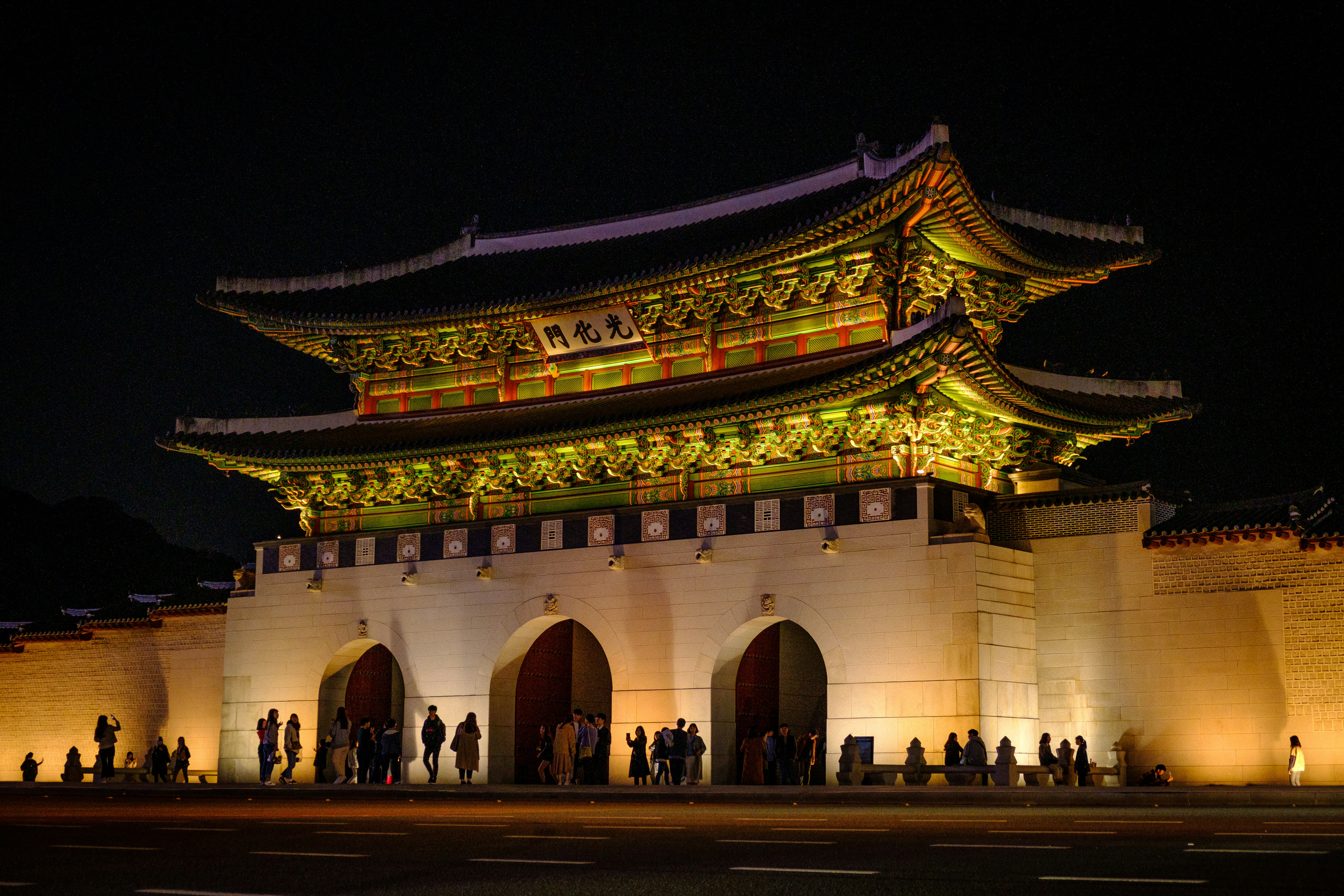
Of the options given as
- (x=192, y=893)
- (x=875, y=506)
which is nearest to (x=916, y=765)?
(x=875, y=506)

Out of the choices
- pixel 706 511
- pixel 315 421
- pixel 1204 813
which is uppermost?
pixel 315 421

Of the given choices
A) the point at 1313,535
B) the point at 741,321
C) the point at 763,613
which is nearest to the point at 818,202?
the point at 741,321

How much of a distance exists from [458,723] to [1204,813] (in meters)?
16.6

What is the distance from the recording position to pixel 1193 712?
23.8 meters

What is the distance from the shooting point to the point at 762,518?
26.7 meters

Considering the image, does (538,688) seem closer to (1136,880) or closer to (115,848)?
(115,848)

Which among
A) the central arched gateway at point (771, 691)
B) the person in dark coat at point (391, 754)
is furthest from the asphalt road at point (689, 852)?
the person in dark coat at point (391, 754)

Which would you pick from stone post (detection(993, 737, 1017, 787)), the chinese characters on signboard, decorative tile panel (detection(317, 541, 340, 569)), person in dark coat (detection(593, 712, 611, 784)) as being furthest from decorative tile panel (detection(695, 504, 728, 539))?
decorative tile panel (detection(317, 541, 340, 569))

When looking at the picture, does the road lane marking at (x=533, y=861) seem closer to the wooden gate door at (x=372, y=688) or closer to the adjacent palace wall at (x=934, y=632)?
the adjacent palace wall at (x=934, y=632)

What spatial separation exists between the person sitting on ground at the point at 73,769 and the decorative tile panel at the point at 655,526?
15179mm

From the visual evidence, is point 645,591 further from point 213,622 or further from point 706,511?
point 213,622

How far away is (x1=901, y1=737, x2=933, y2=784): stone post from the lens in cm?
2331

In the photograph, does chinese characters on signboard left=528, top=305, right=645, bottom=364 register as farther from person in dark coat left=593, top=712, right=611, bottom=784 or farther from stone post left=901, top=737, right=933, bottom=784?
stone post left=901, top=737, right=933, bottom=784

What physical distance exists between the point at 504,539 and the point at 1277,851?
67.8 feet
